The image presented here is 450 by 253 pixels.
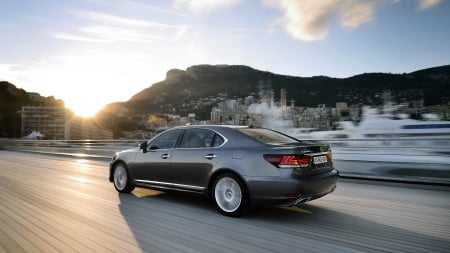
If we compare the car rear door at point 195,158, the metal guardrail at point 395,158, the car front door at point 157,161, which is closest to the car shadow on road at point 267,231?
the car rear door at point 195,158

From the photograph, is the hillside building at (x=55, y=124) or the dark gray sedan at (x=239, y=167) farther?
the hillside building at (x=55, y=124)

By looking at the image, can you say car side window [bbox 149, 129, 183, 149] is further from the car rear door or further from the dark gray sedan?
the car rear door

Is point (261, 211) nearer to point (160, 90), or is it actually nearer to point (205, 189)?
point (205, 189)

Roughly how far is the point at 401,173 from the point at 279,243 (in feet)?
21.3

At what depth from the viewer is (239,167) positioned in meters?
5.73

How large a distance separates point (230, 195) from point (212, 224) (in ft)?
2.36

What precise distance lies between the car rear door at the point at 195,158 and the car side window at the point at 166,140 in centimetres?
24

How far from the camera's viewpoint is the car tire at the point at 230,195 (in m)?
5.68

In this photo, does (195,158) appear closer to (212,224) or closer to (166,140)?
(166,140)

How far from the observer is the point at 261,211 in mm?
6238

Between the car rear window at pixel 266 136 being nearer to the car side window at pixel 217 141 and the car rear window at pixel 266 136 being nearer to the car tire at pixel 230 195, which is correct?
the car side window at pixel 217 141

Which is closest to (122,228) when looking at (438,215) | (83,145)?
(438,215)

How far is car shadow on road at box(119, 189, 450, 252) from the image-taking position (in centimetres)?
427

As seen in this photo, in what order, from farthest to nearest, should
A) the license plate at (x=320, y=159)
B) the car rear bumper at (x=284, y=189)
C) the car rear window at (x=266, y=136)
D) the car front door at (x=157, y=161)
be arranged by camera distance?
the car front door at (x=157, y=161), the car rear window at (x=266, y=136), the license plate at (x=320, y=159), the car rear bumper at (x=284, y=189)
